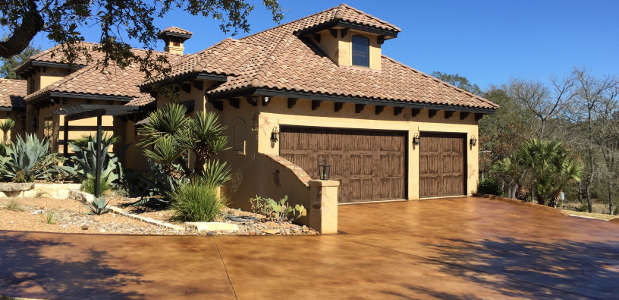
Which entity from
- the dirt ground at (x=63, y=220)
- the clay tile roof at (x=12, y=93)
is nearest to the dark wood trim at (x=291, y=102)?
the dirt ground at (x=63, y=220)

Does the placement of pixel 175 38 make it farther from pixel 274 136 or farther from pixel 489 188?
pixel 489 188

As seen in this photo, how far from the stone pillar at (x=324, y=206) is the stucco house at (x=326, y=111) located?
1.4 inches

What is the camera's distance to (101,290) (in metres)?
5.83

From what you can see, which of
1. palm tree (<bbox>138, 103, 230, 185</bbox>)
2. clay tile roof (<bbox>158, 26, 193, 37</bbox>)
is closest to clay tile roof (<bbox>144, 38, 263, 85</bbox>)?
palm tree (<bbox>138, 103, 230, 185</bbox>)

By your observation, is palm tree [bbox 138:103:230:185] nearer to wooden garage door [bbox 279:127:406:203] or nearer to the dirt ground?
the dirt ground

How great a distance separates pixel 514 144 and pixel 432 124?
1417 centimetres

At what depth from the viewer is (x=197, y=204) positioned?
1072 centimetres

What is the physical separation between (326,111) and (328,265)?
785cm

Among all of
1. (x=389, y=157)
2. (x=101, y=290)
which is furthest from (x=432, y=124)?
(x=101, y=290)

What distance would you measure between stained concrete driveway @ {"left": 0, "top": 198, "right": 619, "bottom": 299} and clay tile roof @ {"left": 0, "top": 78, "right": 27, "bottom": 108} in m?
20.7

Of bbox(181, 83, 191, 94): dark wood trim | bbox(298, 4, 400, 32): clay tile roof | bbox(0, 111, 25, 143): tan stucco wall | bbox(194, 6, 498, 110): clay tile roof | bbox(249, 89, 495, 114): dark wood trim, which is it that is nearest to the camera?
bbox(249, 89, 495, 114): dark wood trim

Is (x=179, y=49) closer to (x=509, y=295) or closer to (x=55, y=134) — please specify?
(x=55, y=134)

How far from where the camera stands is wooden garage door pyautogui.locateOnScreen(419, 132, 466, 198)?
Answer: 1730 centimetres

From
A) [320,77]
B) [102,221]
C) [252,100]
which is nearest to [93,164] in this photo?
[102,221]
